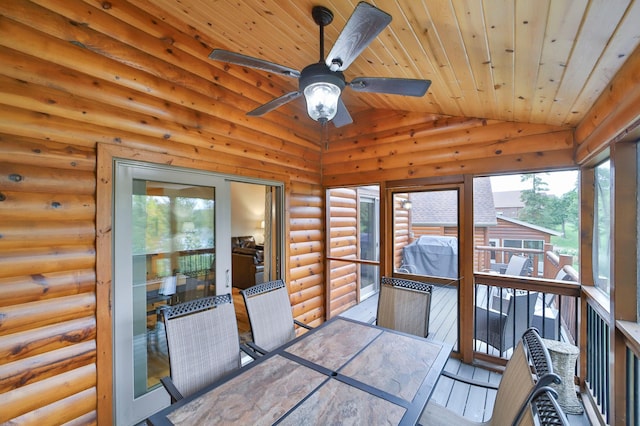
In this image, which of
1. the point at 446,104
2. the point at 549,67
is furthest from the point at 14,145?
the point at 446,104

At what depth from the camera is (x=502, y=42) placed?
1562mm

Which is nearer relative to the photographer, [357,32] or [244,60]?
[357,32]

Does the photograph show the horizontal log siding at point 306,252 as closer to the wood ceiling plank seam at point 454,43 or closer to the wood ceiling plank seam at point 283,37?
the wood ceiling plank seam at point 283,37

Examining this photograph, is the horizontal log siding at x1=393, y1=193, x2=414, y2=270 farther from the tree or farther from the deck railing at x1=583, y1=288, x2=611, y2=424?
the deck railing at x1=583, y1=288, x2=611, y2=424

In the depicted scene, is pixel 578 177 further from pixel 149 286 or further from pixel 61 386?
pixel 61 386

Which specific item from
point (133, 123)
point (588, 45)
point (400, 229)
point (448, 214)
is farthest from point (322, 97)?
point (400, 229)

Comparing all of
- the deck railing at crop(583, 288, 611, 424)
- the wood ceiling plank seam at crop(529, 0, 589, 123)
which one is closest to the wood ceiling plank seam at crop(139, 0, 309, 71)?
the wood ceiling plank seam at crop(529, 0, 589, 123)

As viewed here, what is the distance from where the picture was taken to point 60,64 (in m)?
1.84

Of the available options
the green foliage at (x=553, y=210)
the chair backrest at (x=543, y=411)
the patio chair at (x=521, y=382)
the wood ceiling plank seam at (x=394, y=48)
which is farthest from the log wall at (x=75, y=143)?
the chair backrest at (x=543, y=411)

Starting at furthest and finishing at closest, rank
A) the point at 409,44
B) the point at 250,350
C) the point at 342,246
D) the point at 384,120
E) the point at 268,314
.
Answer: the point at 342,246 < the point at 384,120 < the point at 268,314 < the point at 250,350 < the point at 409,44

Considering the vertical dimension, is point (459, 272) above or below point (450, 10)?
below

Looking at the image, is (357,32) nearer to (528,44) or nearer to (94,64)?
(528,44)

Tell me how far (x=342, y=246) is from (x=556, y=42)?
373cm

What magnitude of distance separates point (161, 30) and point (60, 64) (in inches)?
33.5
